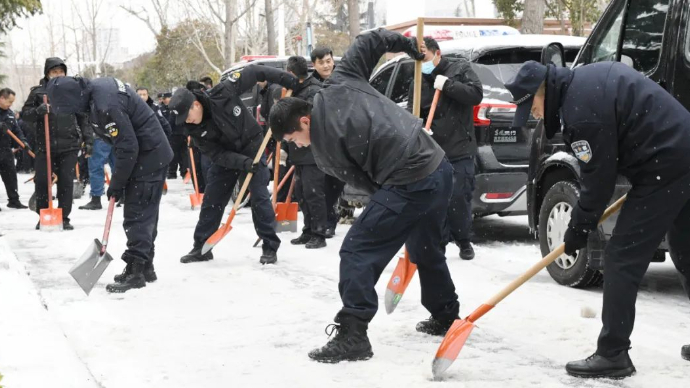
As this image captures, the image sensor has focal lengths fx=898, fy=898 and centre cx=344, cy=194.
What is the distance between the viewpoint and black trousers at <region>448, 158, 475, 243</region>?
290 inches

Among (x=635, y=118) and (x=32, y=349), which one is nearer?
(x=635, y=118)

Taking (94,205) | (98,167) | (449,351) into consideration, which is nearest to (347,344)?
(449,351)

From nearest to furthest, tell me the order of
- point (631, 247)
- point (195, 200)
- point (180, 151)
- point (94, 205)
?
point (631, 247)
point (195, 200)
point (94, 205)
point (180, 151)

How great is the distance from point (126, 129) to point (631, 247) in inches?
151

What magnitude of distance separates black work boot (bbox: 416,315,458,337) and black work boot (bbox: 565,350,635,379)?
3.18ft

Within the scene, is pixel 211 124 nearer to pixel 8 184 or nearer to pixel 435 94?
pixel 435 94

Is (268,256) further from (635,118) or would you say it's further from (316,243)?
(635,118)

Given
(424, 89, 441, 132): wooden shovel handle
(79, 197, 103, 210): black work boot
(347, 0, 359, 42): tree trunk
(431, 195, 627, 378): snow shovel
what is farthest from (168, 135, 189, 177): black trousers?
(431, 195, 627, 378): snow shovel

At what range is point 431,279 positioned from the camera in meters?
4.87

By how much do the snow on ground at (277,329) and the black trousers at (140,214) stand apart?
30 centimetres

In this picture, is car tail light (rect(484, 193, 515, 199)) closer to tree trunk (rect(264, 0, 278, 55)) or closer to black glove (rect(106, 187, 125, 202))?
black glove (rect(106, 187, 125, 202))

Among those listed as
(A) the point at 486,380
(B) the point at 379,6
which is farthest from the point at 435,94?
(B) the point at 379,6

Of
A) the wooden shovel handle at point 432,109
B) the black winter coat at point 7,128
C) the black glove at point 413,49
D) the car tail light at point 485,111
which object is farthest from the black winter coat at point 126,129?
the black winter coat at point 7,128

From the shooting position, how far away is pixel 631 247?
13.5ft
